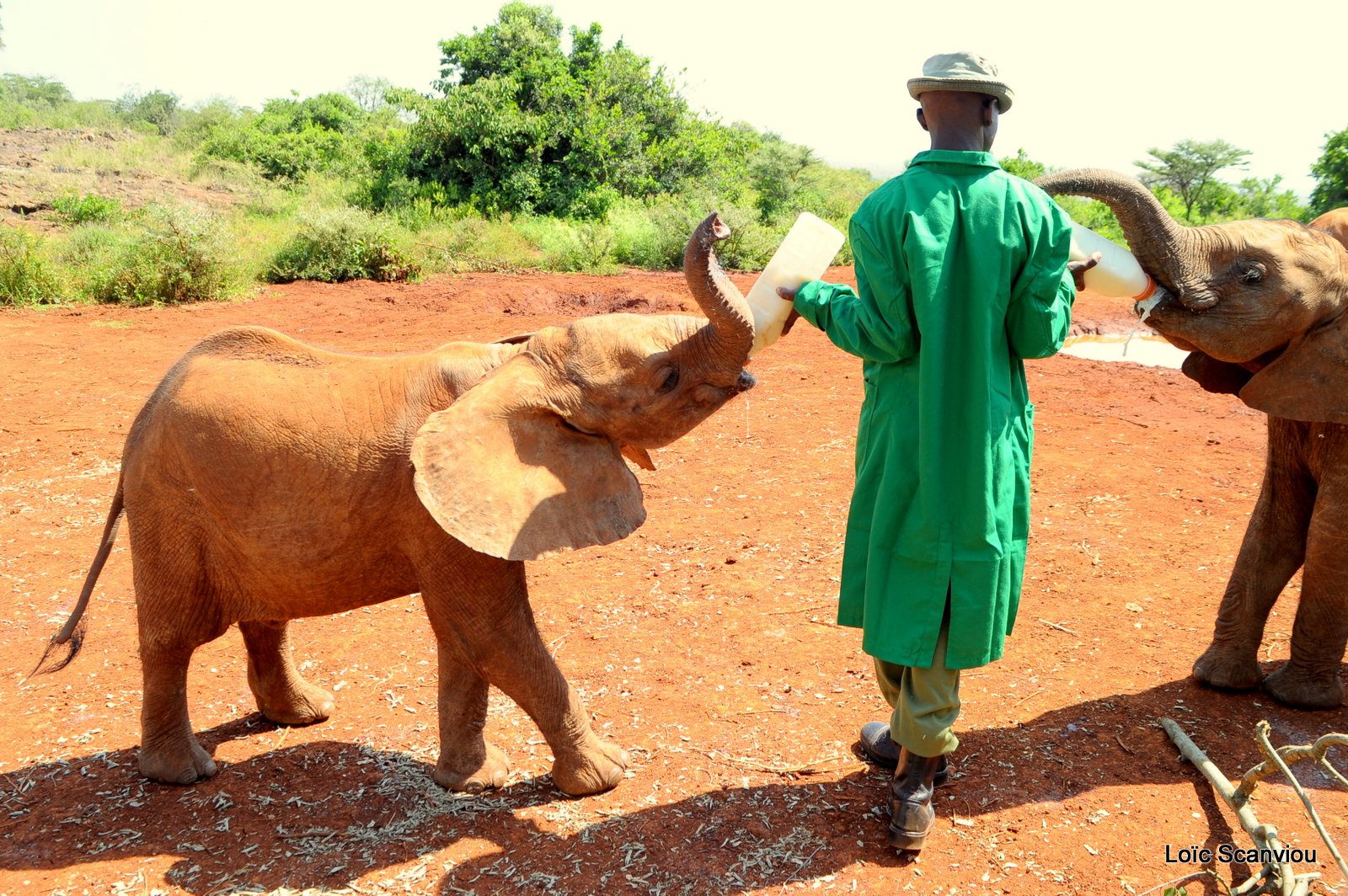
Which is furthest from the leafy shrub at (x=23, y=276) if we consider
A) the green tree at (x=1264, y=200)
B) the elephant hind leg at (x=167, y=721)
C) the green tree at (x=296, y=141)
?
the green tree at (x=1264, y=200)

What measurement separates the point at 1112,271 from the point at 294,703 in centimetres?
375

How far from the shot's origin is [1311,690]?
4344 millimetres

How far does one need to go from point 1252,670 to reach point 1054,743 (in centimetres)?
113

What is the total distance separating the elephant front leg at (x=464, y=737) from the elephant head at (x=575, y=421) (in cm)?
84

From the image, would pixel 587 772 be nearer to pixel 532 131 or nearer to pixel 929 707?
pixel 929 707

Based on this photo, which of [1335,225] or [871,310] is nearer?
[871,310]

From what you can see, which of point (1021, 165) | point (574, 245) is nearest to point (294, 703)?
point (574, 245)

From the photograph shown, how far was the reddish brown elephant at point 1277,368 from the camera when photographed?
397 cm

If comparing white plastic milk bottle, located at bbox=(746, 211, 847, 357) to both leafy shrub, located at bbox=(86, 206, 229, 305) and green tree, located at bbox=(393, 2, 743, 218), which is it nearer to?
leafy shrub, located at bbox=(86, 206, 229, 305)

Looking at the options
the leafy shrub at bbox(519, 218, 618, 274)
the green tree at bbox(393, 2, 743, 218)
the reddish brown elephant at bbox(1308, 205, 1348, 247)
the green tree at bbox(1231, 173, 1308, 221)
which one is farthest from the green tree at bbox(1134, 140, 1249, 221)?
the reddish brown elephant at bbox(1308, 205, 1348, 247)

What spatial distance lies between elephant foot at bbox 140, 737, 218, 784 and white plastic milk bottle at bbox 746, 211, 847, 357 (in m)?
2.68

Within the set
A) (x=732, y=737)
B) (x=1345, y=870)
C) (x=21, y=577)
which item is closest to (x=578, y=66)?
(x=21, y=577)

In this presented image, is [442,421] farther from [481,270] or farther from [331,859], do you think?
[481,270]

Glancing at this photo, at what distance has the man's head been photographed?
2.94 meters
